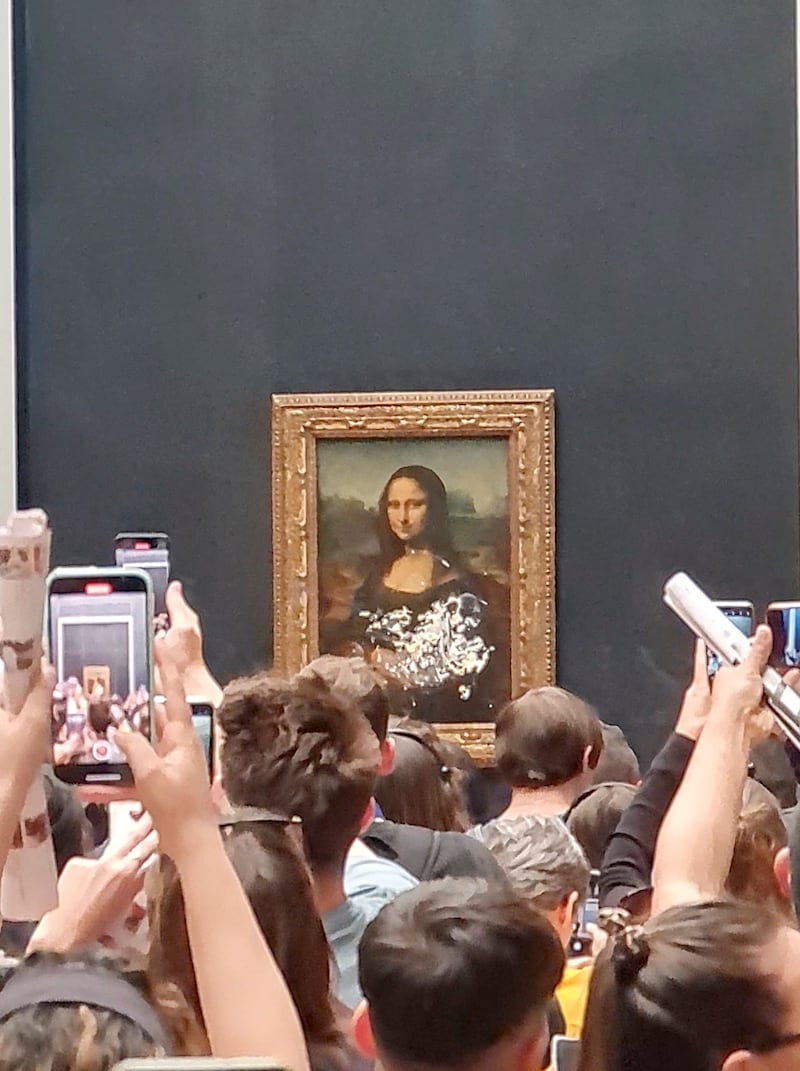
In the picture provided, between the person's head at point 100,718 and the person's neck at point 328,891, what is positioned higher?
the person's head at point 100,718

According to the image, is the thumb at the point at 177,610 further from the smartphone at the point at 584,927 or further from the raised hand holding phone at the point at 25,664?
the raised hand holding phone at the point at 25,664

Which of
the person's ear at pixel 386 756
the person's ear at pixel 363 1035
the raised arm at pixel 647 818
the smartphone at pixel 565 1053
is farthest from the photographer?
the person's ear at pixel 386 756

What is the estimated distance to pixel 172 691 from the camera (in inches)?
69.9

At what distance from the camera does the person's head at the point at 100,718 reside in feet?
6.44

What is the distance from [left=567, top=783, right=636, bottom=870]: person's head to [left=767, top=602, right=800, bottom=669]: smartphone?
82 cm

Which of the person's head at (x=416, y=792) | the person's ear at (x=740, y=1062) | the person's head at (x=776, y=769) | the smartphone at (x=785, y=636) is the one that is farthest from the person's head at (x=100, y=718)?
the person's head at (x=776, y=769)

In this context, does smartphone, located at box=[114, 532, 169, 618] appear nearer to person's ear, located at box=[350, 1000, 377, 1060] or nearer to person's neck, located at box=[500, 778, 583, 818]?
person's neck, located at box=[500, 778, 583, 818]

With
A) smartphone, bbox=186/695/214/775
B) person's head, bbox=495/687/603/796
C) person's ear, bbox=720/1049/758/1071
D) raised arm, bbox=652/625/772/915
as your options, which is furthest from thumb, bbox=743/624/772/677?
person's head, bbox=495/687/603/796

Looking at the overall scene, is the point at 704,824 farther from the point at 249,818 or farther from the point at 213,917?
the point at 213,917

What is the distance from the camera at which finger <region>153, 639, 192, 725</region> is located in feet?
5.66

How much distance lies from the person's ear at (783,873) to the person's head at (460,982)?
0.82m

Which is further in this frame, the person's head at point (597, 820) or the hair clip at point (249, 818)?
the person's head at point (597, 820)

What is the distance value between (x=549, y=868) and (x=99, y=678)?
1299 mm

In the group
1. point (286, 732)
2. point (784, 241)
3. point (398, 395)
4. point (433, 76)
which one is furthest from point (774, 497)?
point (286, 732)
